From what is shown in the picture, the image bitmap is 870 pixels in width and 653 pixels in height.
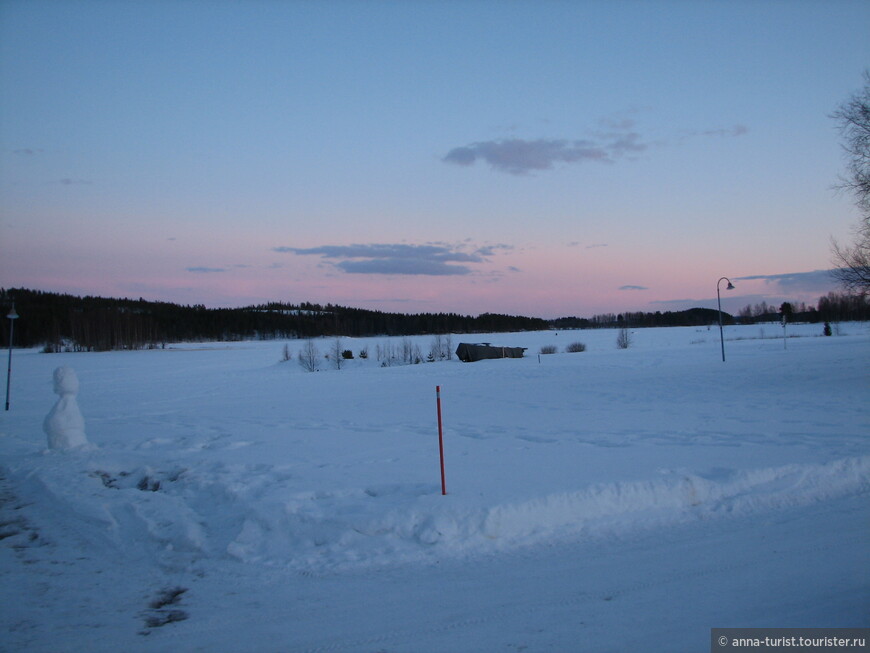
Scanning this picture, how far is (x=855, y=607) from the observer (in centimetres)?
421

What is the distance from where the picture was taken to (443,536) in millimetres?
6047

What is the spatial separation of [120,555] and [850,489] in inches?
368

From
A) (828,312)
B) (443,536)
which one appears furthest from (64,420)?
Answer: (828,312)

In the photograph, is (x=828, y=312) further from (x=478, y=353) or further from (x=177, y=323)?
(x=177, y=323)

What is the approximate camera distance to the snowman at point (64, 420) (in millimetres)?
11109

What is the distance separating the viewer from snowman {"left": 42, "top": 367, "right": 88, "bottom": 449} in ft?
36.4

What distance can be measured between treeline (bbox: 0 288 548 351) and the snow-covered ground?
3125 inches

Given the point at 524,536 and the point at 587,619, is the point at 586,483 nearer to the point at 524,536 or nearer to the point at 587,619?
the point at 524,536

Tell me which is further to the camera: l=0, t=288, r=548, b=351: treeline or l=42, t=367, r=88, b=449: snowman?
l=0, t=288, r=548, b=351: treeline

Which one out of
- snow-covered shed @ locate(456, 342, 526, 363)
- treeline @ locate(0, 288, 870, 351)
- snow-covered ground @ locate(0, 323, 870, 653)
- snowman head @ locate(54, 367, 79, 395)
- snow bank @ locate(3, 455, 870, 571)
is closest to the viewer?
snow-covered ground @ locate(0, 323, 870, 653)

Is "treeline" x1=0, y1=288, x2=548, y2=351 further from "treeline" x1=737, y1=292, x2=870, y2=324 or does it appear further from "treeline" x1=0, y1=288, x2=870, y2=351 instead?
"treeline" x1=737, y1=292, x2=870, y2=324

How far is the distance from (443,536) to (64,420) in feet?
30.7

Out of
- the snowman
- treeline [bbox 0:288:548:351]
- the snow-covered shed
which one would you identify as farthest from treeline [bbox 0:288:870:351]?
the snowman

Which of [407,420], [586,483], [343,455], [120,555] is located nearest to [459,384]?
[407,420]
